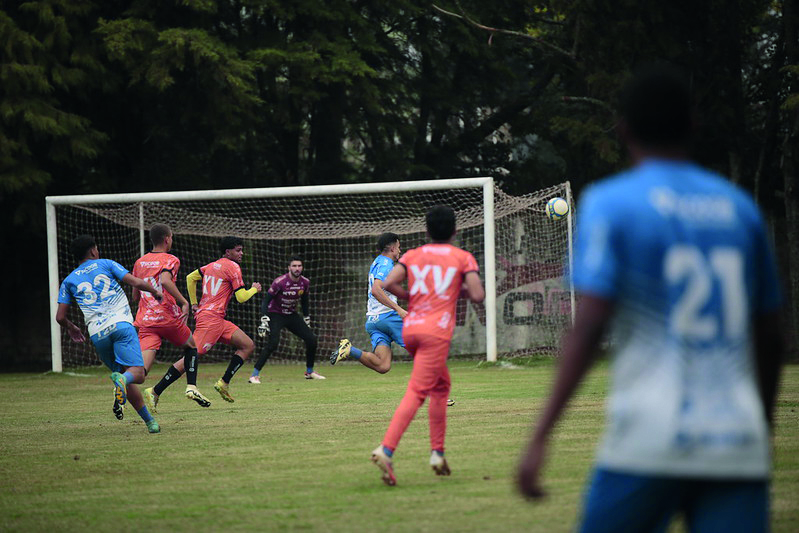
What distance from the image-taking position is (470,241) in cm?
2708

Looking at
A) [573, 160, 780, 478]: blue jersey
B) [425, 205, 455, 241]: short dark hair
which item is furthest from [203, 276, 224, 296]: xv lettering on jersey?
[573, 160, 780, 478]: blue jersey

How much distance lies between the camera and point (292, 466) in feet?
28.5

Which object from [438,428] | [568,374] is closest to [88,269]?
[438,428]

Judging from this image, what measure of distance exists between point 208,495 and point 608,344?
62.3 feet

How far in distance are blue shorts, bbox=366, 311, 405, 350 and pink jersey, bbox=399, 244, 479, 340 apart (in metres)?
7.53

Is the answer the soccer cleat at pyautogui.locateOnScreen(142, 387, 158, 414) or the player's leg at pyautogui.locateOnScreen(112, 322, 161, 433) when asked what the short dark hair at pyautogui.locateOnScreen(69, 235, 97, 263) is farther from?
the soccer cleat at pyautogui.locateOnScreen(142, 387, 158, 414)

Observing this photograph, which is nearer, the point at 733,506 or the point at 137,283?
the point at 733,506

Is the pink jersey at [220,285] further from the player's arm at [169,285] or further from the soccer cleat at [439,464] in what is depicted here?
the soccer cleat at [439,464]

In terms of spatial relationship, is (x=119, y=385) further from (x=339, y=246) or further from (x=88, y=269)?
(x=339, y=246)

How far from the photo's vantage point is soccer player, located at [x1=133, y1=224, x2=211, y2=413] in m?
13.2

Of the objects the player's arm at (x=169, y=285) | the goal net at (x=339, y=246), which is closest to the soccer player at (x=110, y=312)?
the player's arm at (x=169, y=285)

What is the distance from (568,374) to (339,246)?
23.7 m

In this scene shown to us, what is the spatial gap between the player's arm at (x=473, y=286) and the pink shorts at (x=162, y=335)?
664cm

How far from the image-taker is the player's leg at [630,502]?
125 inches
